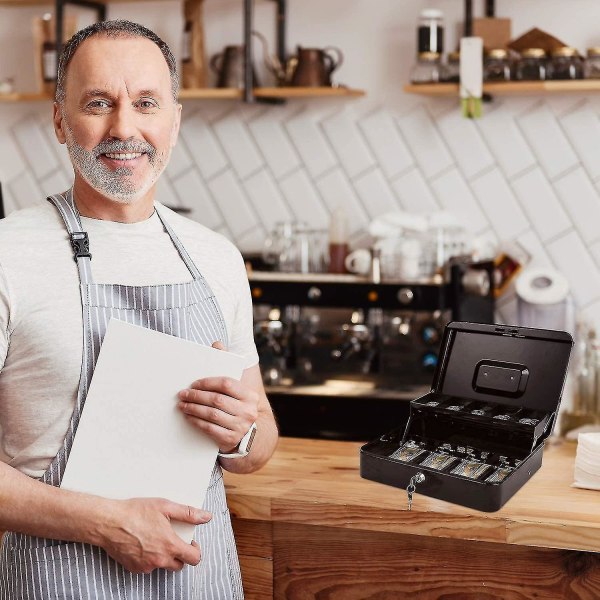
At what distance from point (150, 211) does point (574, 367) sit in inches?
82.6

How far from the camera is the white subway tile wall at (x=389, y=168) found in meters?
3.61

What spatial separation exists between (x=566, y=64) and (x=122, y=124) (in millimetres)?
2125

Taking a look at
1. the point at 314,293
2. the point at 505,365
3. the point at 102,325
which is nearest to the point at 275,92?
the point at 314,293

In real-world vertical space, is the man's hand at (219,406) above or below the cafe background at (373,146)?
below

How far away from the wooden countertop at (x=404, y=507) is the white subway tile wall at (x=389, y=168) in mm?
Result: 1529

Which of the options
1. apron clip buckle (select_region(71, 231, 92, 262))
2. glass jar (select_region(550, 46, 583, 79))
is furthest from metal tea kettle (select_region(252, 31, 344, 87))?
apron clip buckle (select_region(71, 231, 92, 262))

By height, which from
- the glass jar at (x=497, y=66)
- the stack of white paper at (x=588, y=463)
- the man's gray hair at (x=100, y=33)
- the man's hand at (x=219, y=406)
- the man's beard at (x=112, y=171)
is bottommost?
the stack of white paper at (x=588, y=463)

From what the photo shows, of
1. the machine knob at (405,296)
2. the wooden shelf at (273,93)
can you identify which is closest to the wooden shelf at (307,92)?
the wooden shelf at (273,93)

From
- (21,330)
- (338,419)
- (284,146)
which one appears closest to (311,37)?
(284,146)

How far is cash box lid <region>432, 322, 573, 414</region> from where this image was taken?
2098mm

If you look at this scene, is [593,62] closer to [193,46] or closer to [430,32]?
[430,32]

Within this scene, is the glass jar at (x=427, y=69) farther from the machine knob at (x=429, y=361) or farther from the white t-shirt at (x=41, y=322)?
the white t-shirt at (x=41, y=322)

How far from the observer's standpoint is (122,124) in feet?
5.43

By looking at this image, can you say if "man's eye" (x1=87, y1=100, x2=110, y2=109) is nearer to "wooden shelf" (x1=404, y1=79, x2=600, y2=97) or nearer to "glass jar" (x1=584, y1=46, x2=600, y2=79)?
"wooden shelf" (x1=404, y1=79, x2=600, y2=97)
